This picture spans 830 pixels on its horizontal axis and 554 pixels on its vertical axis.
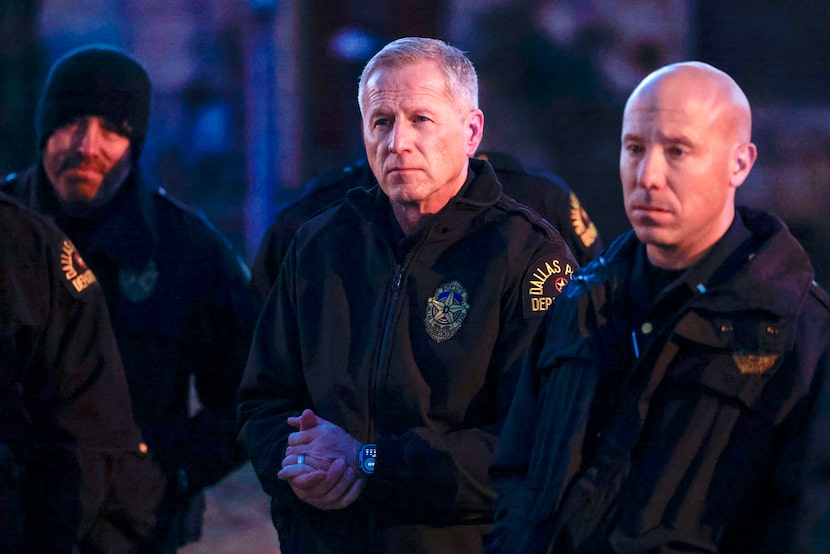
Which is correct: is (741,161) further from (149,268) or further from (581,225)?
(149,268)

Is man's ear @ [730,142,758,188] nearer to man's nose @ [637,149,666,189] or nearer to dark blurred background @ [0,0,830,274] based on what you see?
man's nose @ [637,149,666,189]

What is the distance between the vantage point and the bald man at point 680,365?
5.65ft

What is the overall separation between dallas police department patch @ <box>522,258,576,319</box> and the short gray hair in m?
0.40

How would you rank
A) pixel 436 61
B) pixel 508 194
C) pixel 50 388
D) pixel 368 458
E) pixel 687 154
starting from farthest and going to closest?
pixel 508 194 → pixel 50 388 → pixel 436 61 → pixel 368 458 → pixel 687 154

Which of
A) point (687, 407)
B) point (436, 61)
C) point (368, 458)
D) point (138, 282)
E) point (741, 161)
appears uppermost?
point (436, 61)

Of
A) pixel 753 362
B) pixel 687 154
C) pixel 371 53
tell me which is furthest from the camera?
pixel 371 53

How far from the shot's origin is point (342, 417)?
2428 millimetres

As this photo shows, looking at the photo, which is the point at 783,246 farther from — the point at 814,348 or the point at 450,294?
the point at 450,294

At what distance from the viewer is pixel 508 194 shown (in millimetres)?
3254

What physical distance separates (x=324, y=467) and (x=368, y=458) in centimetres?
9

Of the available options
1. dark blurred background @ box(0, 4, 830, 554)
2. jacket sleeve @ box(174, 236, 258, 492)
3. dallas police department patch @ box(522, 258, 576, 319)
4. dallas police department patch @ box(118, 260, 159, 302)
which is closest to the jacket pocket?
dallas police department patch @ box(522, 258, 576, 319)

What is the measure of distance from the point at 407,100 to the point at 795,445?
1118 millimetres

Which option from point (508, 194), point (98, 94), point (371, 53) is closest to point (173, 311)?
point (98, 94)

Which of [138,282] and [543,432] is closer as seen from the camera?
[543,432]
